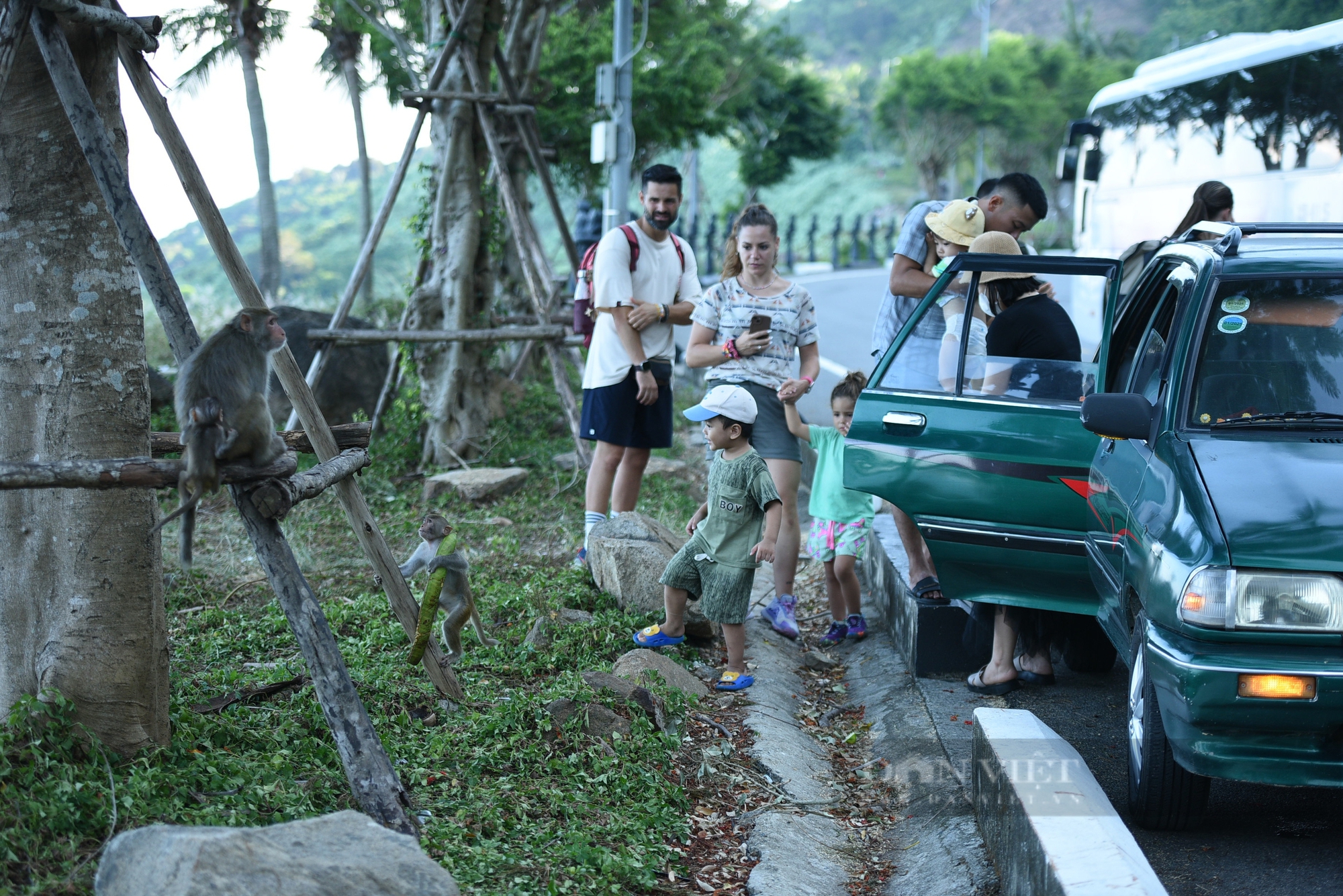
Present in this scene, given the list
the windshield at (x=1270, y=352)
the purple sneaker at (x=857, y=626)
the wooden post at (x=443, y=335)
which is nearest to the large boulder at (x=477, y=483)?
the wooden post at (x=443, y=335)

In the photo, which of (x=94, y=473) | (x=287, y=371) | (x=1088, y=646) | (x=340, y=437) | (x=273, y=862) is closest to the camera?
(x=273, y=862)

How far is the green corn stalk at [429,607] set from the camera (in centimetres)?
414

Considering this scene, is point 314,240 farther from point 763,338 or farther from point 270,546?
point 270,546

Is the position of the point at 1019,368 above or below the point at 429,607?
above

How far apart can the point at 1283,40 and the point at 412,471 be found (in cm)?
941

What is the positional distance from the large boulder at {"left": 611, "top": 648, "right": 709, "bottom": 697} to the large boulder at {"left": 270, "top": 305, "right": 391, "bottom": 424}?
6576mm

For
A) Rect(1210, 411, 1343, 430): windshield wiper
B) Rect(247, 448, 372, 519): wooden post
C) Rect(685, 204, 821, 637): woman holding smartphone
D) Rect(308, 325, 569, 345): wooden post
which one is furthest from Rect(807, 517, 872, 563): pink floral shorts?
Rect(308, 325, 569, 345): wooden post

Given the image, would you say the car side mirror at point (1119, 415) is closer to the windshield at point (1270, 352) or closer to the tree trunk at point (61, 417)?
the windshield at point (1270, 352)

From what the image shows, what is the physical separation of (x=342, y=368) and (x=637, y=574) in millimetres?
6409

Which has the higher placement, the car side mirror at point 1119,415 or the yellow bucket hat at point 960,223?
the yellow bucket hat at point 960,223

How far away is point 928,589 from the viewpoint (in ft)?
17.7

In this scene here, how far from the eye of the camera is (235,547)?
7.11 m

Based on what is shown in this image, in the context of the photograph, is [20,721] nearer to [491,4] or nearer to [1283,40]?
[491,4]

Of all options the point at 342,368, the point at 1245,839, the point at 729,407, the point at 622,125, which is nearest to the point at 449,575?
the point at 729,407
